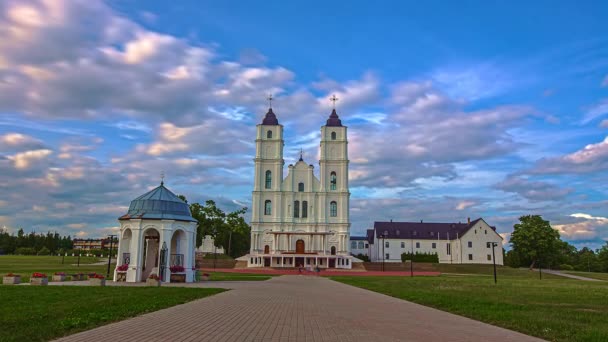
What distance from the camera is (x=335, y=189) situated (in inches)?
3177

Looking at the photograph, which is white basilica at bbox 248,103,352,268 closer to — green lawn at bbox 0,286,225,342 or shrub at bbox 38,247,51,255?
green lawn at bbox 0,286,225,342

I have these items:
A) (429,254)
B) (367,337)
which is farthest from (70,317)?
(429,254)

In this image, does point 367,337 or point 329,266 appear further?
point 329,266

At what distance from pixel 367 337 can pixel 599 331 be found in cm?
543

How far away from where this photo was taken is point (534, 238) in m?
72.4

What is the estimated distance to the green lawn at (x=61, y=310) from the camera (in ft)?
33.5

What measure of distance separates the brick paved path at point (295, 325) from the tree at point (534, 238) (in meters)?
62.7

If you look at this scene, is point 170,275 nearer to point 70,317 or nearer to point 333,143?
point 70,317

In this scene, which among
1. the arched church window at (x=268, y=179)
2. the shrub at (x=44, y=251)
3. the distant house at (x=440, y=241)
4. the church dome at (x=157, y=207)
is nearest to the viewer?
the church dome at (x=157, y=207)

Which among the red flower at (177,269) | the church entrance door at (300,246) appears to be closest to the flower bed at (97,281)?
the red flower at (177,269)

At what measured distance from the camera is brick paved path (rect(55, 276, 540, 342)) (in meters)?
10.4

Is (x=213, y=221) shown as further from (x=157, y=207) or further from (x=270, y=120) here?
(x=157, y=207)

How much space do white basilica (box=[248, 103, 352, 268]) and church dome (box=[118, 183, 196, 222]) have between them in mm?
43217

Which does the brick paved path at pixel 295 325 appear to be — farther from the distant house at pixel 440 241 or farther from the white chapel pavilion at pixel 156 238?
the distant house at pixel 440 241
